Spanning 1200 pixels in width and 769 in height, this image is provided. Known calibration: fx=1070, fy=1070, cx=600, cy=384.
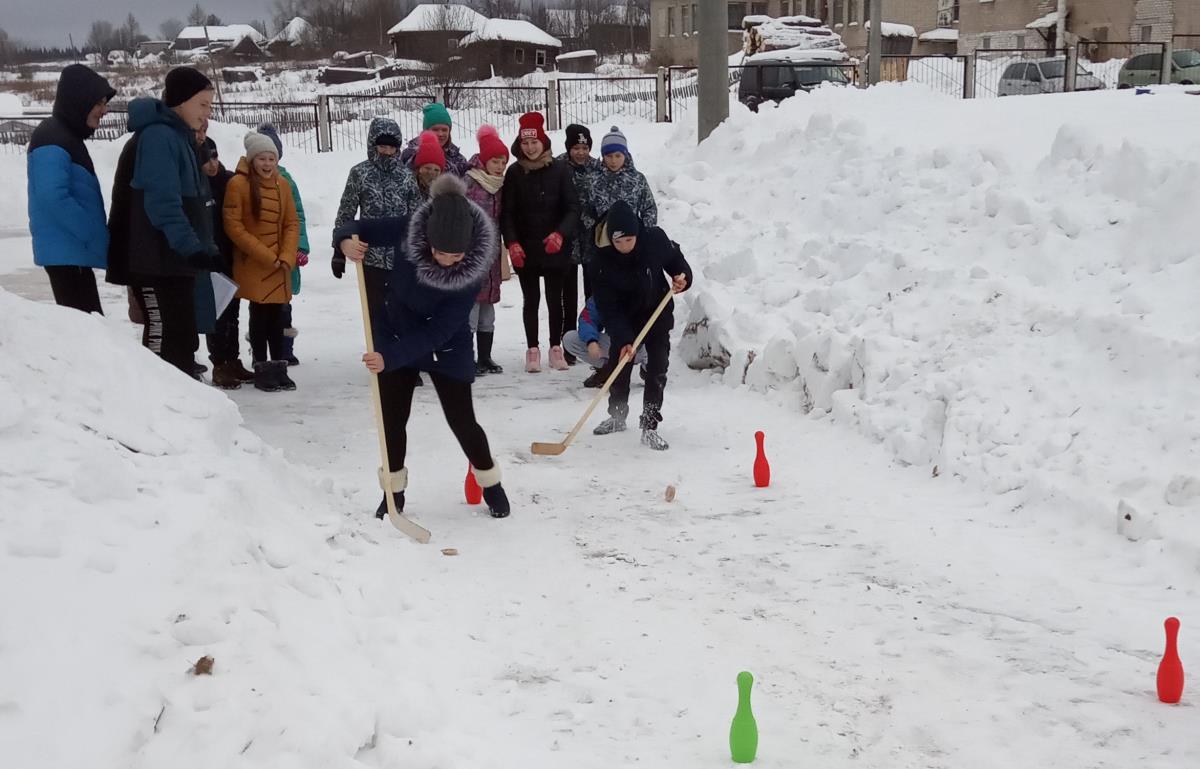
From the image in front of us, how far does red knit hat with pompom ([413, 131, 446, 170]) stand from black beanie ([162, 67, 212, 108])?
5.55 feet

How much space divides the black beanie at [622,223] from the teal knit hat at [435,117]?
7.13 feet

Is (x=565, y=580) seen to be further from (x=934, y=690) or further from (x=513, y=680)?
(x=934, y=690)

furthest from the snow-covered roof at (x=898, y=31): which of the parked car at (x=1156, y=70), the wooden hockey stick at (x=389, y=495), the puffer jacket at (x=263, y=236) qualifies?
the wooden hockey stick at (x=389, y=495)

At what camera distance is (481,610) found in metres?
4.41

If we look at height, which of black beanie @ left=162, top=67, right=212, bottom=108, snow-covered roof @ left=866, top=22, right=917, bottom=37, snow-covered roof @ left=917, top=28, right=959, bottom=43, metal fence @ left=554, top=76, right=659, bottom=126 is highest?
snow-covered roof @ left=866, top=22, right=917, bottom=37

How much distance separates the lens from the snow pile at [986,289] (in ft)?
17.8

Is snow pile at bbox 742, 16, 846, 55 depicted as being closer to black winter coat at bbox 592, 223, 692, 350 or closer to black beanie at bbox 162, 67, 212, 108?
black winter coat at bbox 592, 223, 692, 350

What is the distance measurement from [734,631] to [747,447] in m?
2.55

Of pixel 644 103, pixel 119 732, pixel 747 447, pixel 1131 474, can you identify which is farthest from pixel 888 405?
pixel 644 103

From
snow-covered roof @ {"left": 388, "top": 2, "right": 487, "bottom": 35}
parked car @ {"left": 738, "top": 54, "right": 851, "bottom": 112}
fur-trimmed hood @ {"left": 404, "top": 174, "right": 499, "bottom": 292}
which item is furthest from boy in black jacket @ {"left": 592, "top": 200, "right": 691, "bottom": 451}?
snow-covered roof @ {"left": 388, "top": 2, "right": 487, "bottom": 35}

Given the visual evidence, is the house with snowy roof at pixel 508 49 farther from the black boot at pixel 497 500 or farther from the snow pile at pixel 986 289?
the black boot at pixel 497 500

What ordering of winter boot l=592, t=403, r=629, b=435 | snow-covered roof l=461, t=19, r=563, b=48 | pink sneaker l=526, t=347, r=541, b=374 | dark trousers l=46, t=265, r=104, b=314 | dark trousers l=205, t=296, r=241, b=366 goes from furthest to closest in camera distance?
snow-covered roof l=461, t=19, r=563, b=48 < pink sneaker l=526, t=347, r=541, b=374 < dark trousers l=205, t=296, r=241, b=366 < winter boot l=592, t=403, r=629, b=435 < dark trousers l=46, t=265, r=104, b=314

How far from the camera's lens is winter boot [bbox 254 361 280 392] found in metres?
7.80

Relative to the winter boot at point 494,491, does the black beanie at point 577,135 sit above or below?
above
